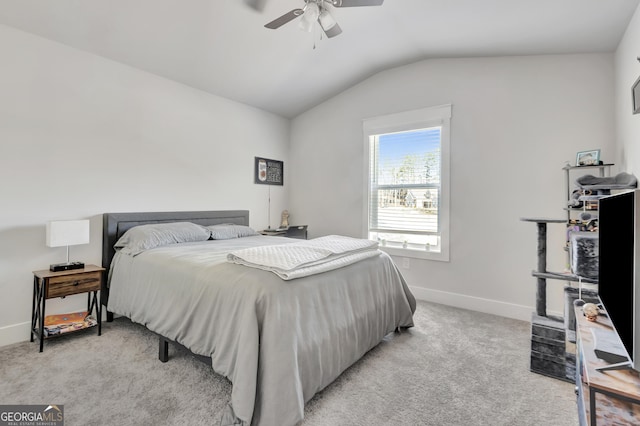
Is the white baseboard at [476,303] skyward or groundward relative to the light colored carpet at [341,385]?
skyward

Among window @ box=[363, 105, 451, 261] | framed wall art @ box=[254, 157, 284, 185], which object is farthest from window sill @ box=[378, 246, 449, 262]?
framed wall art @ box=[254, 157, 284, 185]

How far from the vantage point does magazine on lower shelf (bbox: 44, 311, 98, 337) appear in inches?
96.0

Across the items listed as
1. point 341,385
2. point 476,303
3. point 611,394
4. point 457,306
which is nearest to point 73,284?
point 341,385

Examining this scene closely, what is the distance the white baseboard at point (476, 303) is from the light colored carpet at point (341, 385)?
0.56 metres

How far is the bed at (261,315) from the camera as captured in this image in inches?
58.5

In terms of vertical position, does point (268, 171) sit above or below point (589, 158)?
above

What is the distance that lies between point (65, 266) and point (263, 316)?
2.14 metres

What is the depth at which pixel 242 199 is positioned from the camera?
14.2ft

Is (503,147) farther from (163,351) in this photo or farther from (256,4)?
(163,351)

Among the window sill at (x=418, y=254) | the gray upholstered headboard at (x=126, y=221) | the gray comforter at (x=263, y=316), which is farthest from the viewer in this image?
the window sill at (x=418, y=254)

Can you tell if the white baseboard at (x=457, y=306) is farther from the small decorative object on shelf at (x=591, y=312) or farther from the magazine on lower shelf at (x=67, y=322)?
the small decorative object on shelf at (x=591, y=312)

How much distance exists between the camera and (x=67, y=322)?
258 cm

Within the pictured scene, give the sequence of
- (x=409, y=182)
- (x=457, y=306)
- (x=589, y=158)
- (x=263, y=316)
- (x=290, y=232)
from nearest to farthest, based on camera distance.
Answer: (x=263, y=316) < (x=589, y=158) < (x=457, y=306) < (x=409, y=182) < (x=290, y=232)

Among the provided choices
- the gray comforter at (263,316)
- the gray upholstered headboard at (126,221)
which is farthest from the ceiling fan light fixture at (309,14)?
the gray upholstered headboard at (126,221)
